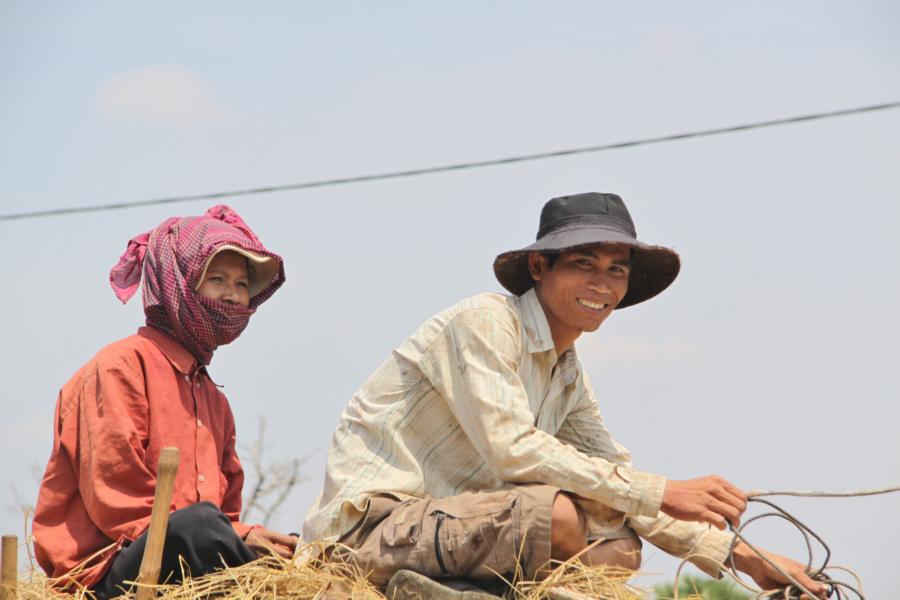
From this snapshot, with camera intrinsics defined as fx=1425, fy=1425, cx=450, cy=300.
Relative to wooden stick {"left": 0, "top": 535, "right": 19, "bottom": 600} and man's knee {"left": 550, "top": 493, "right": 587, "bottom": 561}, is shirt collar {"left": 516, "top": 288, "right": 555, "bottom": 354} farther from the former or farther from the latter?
wooden stick {"left": 0, "top": 535, "right": 19, "bottom": 600}

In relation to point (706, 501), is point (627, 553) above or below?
below

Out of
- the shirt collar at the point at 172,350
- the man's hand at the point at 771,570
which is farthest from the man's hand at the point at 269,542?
the man's hand at the point at 771,570

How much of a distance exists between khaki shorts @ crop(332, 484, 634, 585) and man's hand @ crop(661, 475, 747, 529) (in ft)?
1.41

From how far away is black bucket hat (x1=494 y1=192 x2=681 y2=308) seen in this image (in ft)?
18.8

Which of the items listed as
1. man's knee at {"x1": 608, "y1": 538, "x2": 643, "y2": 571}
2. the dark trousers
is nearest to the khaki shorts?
man's knee at {"x1": 608, "y1": 538, "x2": 643, "y2": 571}

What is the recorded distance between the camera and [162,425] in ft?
19.2

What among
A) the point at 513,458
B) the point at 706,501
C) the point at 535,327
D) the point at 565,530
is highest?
the point at 535,327

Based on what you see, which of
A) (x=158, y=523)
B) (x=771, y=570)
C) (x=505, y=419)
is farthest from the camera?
(x=771, y=570)

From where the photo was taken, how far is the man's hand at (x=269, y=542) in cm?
579

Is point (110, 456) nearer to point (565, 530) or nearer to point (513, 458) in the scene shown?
point (513, 458)

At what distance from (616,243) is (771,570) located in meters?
1.41

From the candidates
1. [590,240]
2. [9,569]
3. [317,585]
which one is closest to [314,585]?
[317,585]

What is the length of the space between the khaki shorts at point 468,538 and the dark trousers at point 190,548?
49cm

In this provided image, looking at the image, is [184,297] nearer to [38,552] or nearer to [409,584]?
[38,552]
